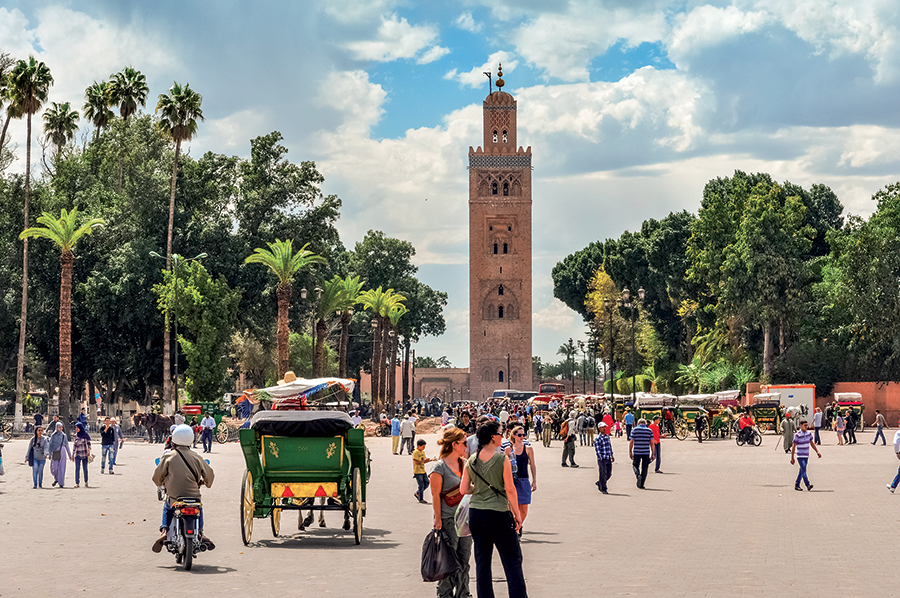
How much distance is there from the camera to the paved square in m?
Result: 10.1

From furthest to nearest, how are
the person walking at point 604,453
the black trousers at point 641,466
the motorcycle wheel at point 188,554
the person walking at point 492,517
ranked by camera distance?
the black trousers at point 641,466 → the person walking at point 604,453 → the motorcycle wheel at point 188,554 → the person walking at point 492,517

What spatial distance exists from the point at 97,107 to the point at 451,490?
6569 centimetres

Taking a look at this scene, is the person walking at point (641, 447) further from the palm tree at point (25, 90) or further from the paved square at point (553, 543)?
the palm tree at point (25, 90)

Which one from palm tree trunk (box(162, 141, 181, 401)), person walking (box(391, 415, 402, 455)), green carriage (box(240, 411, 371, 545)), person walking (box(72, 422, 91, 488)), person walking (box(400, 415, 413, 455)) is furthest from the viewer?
palm tree trunk (box(162, 141, 181, 401))

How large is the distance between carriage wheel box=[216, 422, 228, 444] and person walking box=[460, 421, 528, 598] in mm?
35574

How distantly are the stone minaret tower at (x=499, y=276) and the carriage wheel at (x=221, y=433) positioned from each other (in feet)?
220

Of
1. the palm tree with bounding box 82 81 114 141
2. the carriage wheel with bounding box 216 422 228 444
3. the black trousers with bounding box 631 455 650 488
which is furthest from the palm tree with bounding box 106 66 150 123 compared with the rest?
the black trousers with bounding box 631 455 650 488

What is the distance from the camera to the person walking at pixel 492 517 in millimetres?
8164

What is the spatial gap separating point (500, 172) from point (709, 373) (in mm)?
52349

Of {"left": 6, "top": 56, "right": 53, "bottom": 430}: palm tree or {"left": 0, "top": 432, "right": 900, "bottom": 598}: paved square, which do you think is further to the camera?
{"left": 6, "top": 56, "right": 53, "bottom": 430}: palm tree

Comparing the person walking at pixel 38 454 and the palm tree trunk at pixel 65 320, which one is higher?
the palm tree trunk at pixel 65 320

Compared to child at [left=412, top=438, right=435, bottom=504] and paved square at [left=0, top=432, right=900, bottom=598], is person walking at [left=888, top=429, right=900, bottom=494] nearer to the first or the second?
paved square at [left=0, top=432, right=900, bottom=598]

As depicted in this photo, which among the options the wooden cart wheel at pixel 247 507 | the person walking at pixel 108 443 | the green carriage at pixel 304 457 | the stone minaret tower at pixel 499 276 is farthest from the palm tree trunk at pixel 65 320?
the stone minaret tower at pixel 499 276

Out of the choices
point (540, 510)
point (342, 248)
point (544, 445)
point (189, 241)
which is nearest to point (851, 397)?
point (544, 445)
